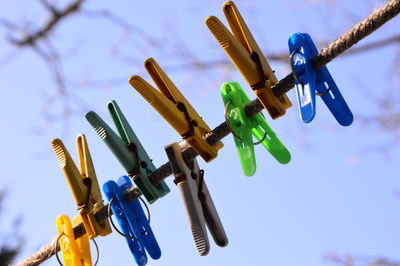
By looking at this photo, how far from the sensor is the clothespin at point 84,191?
4.85 feet

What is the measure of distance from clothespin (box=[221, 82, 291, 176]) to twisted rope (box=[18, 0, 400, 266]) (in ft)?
0.07

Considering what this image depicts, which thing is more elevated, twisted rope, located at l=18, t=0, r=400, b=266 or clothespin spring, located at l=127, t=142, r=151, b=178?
clothespin spring, located at l=127, t=142, r=151, b=178

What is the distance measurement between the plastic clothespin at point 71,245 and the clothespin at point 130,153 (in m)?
0.21

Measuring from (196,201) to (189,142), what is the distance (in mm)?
115

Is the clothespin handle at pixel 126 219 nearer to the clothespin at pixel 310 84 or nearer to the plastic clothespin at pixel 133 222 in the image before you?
the plastic clothespin at pixel 133 222

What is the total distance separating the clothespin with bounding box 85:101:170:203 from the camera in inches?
55.6

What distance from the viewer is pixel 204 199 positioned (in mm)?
1384

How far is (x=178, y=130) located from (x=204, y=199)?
0.15m

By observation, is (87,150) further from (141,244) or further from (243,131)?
(243,131)

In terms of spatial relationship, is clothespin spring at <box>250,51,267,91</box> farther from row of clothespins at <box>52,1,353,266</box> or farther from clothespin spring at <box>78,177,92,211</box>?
clothespin spring at <box>78,177,92,211</box>

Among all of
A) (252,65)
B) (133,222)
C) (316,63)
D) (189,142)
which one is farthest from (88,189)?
(316,63)

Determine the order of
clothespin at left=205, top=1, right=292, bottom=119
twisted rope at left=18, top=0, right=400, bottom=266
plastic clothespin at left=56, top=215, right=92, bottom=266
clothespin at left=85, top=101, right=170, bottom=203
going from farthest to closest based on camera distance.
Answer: plastic clothespin at left=56, top=215, right=92, bottom=266 < clothespin at left=85, top=101, right=170, bottom=203 < clothespin at left=205, top=1, right=292, bottom=119 < twisted rope at left=18, top=0, right=400, bottom=266

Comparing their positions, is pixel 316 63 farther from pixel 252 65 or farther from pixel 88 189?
pixel 88 189

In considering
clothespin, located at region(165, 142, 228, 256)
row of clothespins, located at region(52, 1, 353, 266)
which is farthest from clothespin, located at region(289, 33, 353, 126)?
clothespin, located at region(165, 142, 228, 256)
